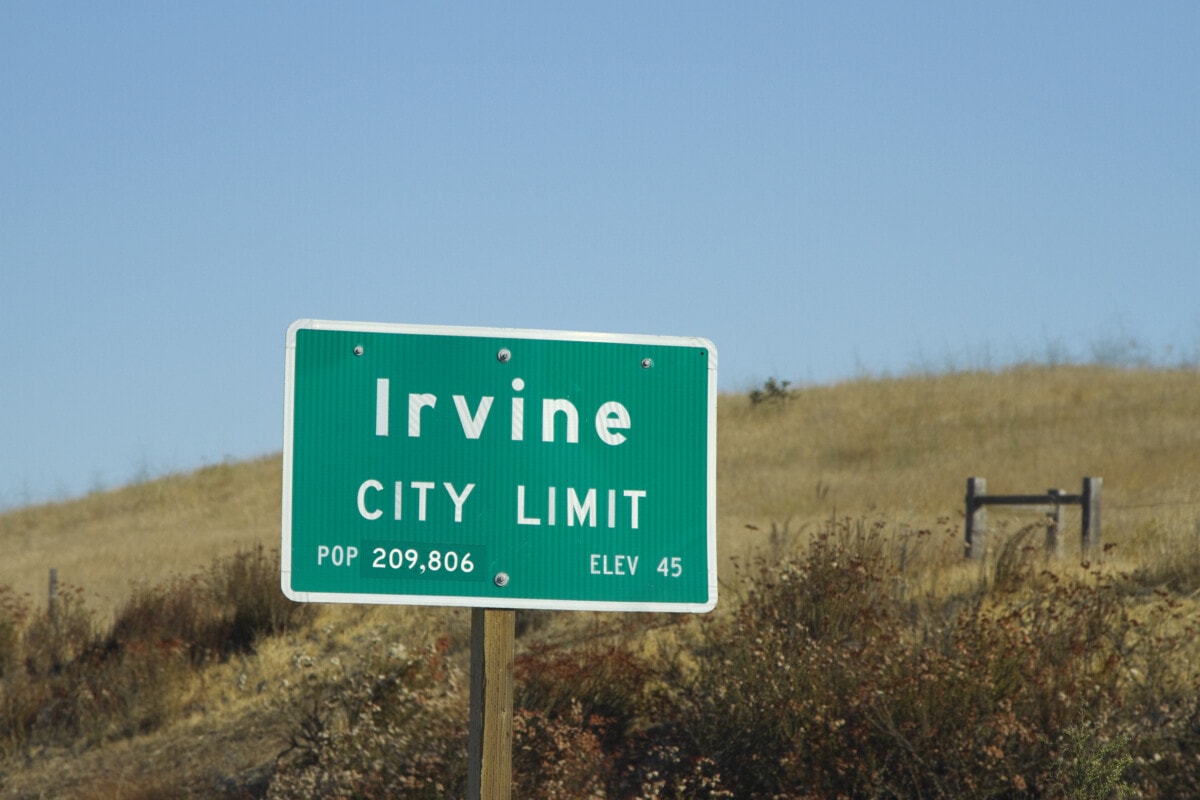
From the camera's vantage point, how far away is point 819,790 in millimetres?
6645

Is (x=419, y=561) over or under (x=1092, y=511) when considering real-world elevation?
under

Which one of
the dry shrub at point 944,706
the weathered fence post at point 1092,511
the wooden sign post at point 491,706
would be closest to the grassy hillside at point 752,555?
the dry shrub at point 944,706

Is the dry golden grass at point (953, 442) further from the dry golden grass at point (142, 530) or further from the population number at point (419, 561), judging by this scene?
the population number at point (419, 561)

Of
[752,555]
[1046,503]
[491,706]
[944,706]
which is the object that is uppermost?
[1046,503]

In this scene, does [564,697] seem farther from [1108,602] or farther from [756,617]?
[1108,602]

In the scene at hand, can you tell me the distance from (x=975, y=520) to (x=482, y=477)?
10753mm

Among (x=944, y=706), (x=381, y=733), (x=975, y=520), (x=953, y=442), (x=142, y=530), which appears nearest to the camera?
(x=944, y=706)

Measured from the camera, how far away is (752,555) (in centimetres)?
1503

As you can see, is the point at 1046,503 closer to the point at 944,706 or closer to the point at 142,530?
the point at 944,706

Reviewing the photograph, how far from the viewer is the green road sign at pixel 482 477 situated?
312cm

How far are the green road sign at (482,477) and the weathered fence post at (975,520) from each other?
970cm

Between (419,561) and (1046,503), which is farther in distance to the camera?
(1046,503)

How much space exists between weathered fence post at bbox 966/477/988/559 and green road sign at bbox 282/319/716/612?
9698mm

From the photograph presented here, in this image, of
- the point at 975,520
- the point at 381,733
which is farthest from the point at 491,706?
the point at 975,520
